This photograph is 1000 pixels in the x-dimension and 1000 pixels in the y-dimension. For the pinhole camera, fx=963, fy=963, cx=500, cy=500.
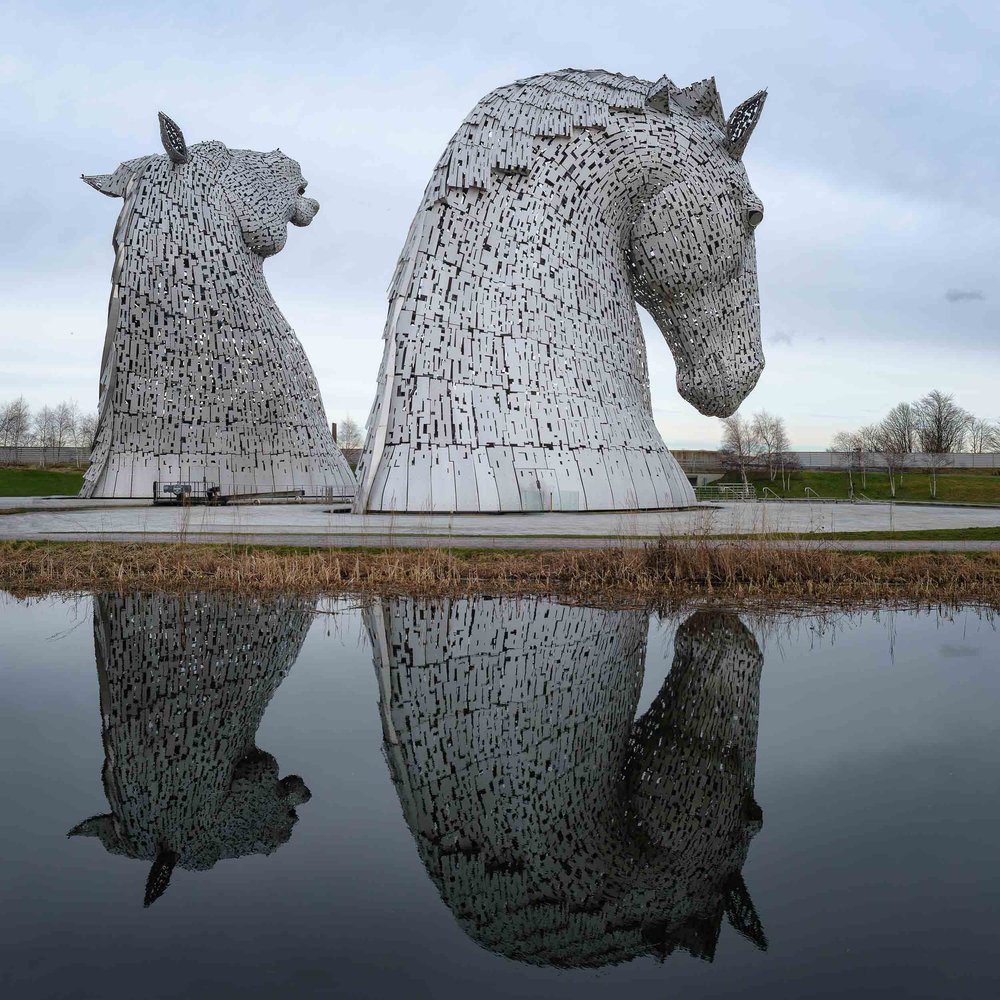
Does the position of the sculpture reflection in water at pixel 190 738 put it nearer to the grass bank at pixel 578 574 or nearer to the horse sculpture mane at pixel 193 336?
the grass bank at pixel 578 574

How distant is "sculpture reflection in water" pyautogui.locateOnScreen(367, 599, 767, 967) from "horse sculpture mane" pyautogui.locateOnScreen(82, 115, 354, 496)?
20.5m

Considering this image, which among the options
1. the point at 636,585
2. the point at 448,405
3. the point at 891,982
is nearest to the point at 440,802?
the point at 891,982

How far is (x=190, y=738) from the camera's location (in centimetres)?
430

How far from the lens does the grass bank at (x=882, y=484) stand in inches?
1687

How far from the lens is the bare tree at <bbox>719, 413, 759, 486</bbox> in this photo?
58156mm

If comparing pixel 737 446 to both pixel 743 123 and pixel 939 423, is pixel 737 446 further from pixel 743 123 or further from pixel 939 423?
pixel 743 123

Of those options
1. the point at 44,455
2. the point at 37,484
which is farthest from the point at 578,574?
the point at 44,455

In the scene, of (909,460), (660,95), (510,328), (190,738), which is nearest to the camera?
(190,738)

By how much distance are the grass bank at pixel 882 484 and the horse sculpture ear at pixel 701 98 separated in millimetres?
22524

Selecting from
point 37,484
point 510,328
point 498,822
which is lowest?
point 498,822

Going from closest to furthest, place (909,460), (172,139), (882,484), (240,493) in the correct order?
(172,139) → (240,493) → (882,484) → (909,460)

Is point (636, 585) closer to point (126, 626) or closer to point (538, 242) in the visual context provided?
point (126, 626)

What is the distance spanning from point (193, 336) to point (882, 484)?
37.7 m

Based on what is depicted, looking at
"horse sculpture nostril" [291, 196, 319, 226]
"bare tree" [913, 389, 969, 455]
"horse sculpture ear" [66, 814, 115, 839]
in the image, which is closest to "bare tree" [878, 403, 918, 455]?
"bare tree" [913, 389, 969, 455]
